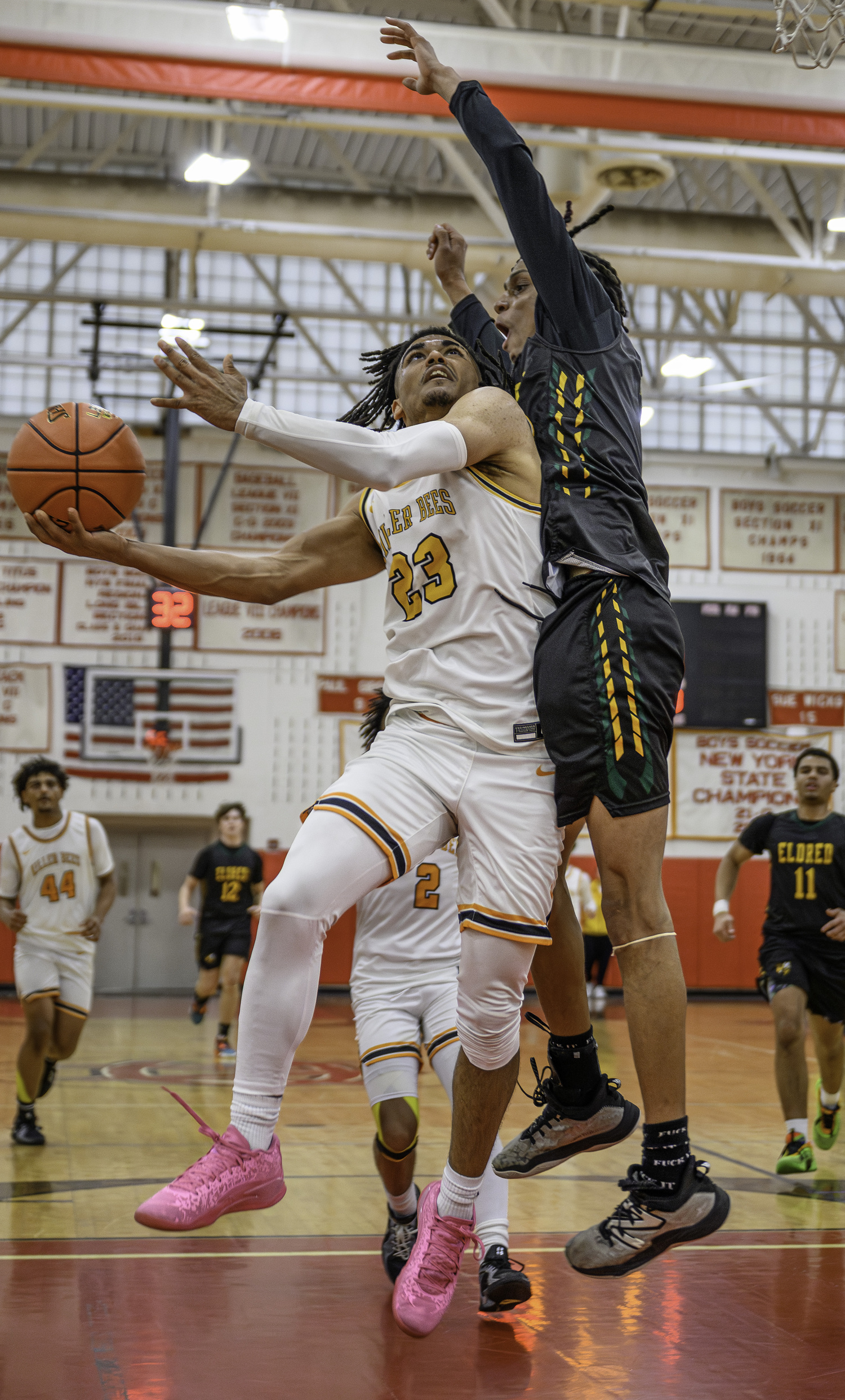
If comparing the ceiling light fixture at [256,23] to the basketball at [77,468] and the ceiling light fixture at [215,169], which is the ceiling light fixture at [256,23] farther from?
the basketball at [77,468]

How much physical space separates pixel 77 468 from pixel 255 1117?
1730mm

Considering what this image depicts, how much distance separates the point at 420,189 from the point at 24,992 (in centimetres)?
938

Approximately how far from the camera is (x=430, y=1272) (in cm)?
341

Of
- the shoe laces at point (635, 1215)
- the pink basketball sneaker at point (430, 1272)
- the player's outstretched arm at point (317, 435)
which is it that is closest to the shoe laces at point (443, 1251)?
the pink basketball sneaker at point (430, 1272)

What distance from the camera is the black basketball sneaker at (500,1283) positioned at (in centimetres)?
452

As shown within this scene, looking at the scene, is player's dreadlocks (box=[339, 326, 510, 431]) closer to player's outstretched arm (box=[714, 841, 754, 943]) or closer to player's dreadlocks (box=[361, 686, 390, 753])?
player's dreadlocks (box=[361, 686, 390, 753])

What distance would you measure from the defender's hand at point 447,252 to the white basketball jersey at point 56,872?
4.93 meters

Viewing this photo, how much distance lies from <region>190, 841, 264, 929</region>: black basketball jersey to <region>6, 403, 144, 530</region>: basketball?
8082 millimetres

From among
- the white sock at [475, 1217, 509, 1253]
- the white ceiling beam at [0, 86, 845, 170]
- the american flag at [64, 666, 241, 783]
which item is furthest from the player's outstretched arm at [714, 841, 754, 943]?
the american flag at [64, 666, 241, 783]

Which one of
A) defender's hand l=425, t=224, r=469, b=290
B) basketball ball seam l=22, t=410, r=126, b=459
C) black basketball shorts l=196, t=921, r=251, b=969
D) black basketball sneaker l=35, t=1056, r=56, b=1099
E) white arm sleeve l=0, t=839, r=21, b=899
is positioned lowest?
black basketball sneaker l=35, t=1056, r=56, b=1099

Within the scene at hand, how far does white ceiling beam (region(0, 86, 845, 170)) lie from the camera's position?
10.4 meters

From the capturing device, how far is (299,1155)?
7.36 metres

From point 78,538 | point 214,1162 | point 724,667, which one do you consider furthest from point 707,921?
point 214,1162

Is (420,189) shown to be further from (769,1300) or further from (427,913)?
(769,1300)
